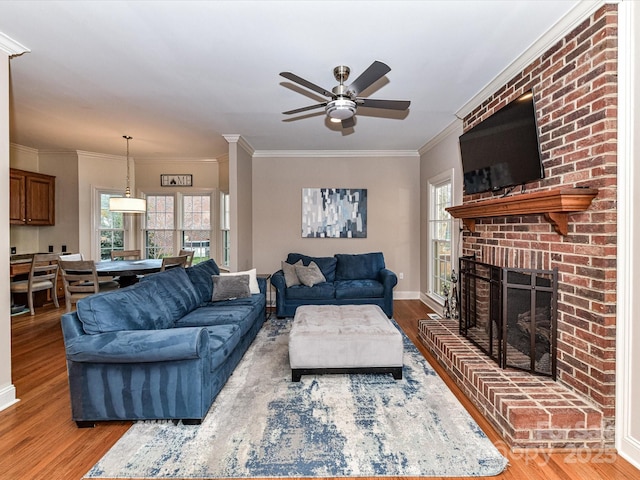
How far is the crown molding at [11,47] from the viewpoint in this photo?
2474 millimetres

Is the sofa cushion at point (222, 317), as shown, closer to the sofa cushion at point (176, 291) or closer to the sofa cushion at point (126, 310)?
the sofa cushion at point (176, 291)

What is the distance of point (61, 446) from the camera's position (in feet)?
6.74

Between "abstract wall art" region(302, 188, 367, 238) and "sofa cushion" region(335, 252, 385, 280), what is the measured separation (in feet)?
2.02

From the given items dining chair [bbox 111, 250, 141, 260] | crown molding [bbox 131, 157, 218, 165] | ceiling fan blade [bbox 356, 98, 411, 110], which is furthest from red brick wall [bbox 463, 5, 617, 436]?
dining chair [bbox 111, 250, 141, 260]

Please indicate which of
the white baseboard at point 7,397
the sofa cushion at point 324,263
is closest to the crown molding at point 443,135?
the sofa cushion at point 324,263

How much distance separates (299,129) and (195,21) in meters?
2.47

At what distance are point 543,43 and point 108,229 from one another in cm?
708

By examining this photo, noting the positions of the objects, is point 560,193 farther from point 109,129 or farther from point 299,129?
point 109,129

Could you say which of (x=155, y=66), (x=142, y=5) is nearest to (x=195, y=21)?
(x=142, y=5)

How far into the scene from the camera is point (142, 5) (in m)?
2.12

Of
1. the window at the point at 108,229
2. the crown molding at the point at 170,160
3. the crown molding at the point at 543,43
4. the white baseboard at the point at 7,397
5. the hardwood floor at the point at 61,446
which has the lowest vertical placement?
the hardwood floor at the point at 61,446

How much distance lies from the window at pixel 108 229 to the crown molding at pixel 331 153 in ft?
10.1

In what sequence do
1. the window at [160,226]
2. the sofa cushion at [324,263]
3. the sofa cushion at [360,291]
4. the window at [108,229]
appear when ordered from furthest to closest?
the window at [160,226] → the window at [108,229] → the sofa cushion at [324,263] → the sofa cushion at [360,291]

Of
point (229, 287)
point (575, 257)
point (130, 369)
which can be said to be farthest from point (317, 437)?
point (229, 287)
